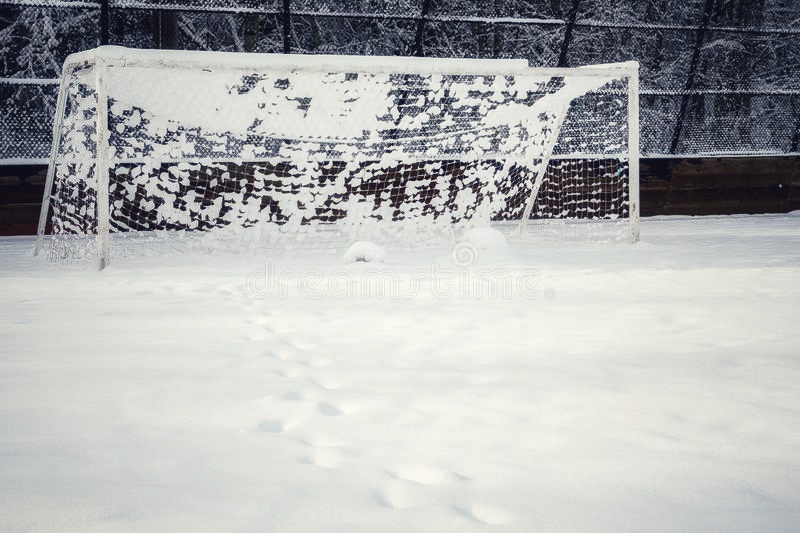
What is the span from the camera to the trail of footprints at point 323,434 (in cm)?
131

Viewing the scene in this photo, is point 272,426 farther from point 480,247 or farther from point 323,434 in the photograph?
point 480,247

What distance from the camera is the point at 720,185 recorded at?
26.0 feet

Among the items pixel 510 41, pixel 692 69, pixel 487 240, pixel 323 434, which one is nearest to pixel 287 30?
pixel 510 41

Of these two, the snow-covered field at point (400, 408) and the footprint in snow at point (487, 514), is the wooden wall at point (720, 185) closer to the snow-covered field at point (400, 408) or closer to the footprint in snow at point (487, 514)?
the snow-covered field at point (400, 408)

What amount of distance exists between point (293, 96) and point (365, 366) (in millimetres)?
3826

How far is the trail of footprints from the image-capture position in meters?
1.31

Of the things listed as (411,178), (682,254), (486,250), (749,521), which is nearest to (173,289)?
(486,250)

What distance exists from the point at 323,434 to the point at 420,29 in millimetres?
5841

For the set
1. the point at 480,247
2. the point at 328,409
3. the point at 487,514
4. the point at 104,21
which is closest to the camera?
the point at 487,514

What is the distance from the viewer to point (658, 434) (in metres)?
1.64

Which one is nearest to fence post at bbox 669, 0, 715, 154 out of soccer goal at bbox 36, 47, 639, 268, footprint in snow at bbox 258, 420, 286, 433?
→ soccer goal at bbox 36, 47, 639, 268

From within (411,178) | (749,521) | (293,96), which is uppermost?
(293,96)

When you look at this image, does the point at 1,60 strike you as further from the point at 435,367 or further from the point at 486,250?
the point at 435,367

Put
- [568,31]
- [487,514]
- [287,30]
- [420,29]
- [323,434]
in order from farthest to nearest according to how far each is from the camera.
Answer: [568,31]
[420,29]
[287,30]
[323,434]
[487,514]
